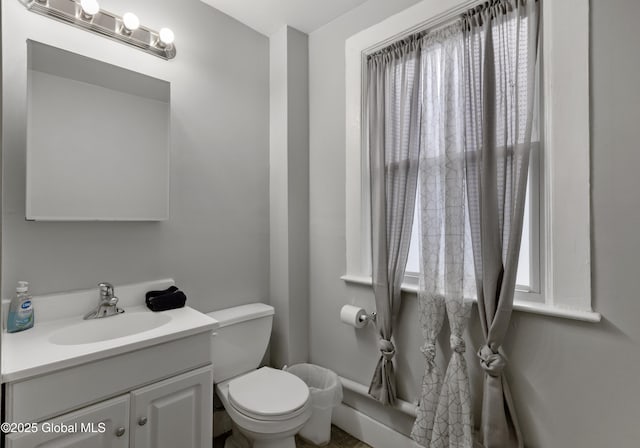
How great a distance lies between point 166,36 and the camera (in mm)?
1762

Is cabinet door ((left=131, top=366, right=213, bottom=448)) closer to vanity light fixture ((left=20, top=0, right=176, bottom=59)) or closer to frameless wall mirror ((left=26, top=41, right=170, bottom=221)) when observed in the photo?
frameless wall mirror ((left=26, top=41, right=170, bottom=221))

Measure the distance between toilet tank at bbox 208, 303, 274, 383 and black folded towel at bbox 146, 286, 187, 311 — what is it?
0.24 m

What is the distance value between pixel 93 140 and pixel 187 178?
0.47 meters

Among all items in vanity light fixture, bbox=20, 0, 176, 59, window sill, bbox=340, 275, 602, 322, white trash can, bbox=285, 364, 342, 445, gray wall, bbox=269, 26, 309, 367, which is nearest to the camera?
window sill, bbox=340, 275, 602, 322

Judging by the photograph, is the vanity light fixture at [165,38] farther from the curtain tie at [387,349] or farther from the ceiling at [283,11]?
the curtain tie at [387,349]

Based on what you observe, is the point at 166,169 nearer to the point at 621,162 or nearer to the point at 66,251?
the point at 66,251

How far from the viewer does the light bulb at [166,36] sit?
175cm

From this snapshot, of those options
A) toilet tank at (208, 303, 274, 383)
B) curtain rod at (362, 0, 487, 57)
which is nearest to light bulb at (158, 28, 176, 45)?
curtain rod at (362, 0, 487, 57)

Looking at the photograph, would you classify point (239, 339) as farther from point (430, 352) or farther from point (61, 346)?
point (430, 352)

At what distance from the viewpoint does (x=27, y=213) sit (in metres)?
1.44

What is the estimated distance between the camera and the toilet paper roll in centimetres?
193

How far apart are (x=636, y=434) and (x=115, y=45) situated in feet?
8.66

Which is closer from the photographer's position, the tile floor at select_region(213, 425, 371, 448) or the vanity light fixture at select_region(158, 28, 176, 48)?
the vanity light fixture at select_region(158, 28, 176, 48)

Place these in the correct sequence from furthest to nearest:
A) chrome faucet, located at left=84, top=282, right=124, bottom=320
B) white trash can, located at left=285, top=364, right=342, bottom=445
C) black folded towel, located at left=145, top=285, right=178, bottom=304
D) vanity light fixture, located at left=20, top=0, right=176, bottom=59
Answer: white trash can, located at left=285, top=364, right=342, bottom=445, black folded towel, located at left=145, top=285, right=178, bottom=304, chrome faucet, located at left=84, top=282, right=124, bottom=320, vanity light fixture, located at left=20, top=0, right=176, bottom=59
